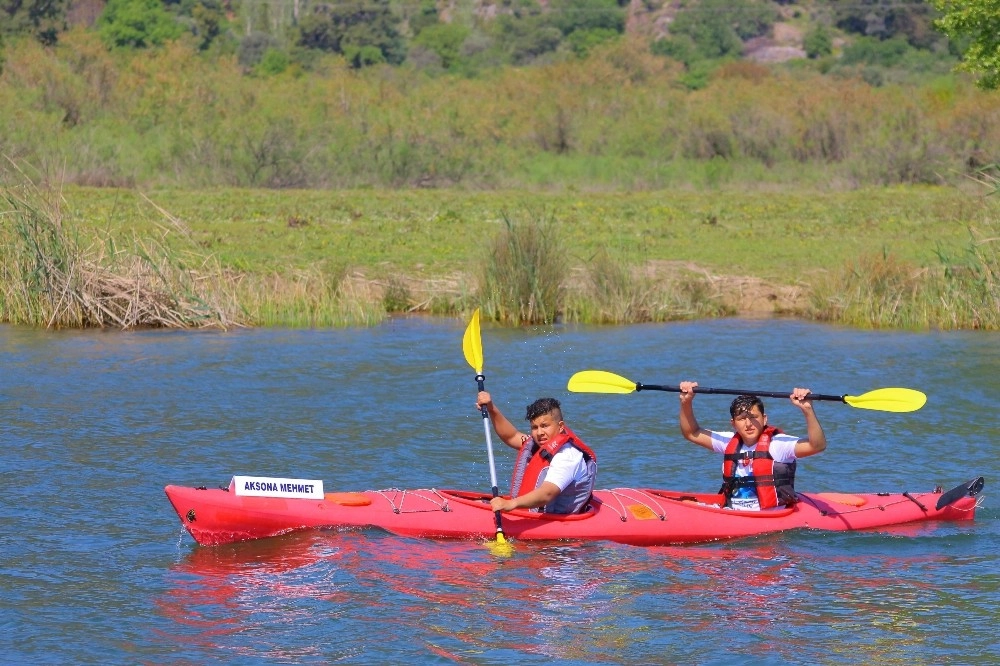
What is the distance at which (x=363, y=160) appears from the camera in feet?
79.6

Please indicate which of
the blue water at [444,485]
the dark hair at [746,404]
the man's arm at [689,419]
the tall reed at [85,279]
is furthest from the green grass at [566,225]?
the dark hair at [746,404]

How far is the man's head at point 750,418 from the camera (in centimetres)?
820

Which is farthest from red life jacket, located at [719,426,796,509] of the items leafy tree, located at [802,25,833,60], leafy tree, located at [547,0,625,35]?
leafy tree, located at [802,25,833,60]

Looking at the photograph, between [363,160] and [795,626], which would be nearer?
[795,626]

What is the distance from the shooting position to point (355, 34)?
151ft

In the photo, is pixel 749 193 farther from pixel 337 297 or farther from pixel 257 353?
pixel 257 353

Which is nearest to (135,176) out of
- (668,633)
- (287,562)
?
(287,562)

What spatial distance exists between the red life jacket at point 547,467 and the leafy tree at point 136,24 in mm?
33454

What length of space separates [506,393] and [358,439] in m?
1.78

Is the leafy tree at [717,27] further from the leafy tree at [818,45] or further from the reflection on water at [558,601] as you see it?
the reflection on water at [558,601]

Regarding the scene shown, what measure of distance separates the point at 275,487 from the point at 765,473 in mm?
2594

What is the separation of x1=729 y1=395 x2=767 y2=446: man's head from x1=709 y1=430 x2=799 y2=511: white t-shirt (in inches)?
3.1

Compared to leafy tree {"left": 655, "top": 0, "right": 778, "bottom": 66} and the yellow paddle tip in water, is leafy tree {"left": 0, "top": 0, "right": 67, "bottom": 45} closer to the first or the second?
leafy tree {"left": 655, "top": 0, "right": 778, "bottom": 66}

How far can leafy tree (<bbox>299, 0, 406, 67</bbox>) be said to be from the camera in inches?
1778
